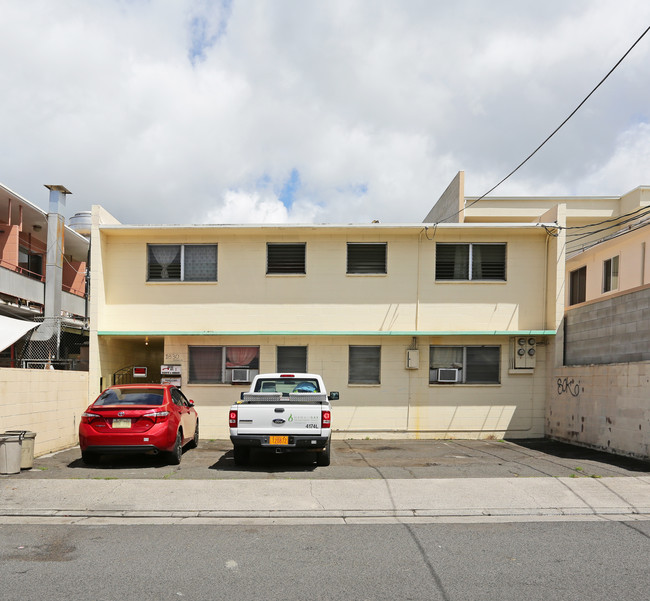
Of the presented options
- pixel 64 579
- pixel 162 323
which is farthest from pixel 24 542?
pixel 162 323

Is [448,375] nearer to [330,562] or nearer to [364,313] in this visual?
[364,313]

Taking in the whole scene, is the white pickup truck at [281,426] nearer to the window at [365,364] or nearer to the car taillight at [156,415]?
the car taillight at [156,415]

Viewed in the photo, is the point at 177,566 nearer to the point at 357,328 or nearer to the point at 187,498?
the point at 187,498

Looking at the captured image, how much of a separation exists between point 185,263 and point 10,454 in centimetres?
745

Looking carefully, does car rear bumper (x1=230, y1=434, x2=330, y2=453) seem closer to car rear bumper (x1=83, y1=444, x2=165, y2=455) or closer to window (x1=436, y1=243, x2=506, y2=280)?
car rear bumper (x1=83, y1=444, x2=165, y2=455)

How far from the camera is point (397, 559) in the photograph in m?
6.10

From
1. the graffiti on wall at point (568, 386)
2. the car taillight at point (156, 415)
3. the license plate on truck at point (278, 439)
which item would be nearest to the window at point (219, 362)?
the car taillight at point (156, 415)

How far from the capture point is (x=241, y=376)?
16.1m

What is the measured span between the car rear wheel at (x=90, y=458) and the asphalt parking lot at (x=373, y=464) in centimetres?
11

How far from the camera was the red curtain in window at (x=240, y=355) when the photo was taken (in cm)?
1630

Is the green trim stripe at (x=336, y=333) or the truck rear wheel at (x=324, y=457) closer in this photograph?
the truck rear wheel at (x=324, y=457)

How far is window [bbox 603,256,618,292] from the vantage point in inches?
711

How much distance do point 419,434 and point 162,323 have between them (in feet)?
24.6

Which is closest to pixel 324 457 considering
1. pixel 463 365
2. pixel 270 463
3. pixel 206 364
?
pixel 270 463
